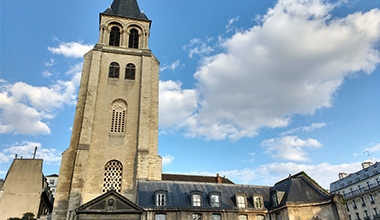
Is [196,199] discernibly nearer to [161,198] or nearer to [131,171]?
[161,198]

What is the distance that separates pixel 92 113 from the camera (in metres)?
28.9

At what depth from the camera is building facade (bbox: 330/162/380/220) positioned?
1567 inches

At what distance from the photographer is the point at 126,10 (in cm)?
3838

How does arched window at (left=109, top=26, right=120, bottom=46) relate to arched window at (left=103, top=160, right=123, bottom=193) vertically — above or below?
above

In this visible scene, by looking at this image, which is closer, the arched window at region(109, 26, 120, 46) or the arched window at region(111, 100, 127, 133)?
the arched window at region(111, 100, 127, 133)

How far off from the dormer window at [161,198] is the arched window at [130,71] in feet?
46.8

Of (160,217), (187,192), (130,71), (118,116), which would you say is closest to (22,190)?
(118,116)

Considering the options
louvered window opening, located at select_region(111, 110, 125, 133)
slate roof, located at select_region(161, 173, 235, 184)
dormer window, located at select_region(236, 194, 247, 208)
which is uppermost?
louvered window opening, located at select_region(111, 110, 125, 133)

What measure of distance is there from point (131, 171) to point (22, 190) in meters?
10.2

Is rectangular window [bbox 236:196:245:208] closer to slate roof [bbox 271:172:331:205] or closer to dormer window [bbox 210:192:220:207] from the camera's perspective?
dormer window [bbox 210:192:220:207]

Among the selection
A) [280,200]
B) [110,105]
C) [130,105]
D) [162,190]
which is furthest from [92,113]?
[280,200]

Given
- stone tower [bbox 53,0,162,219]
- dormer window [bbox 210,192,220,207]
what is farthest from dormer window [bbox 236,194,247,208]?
stone tower [bbox 53,0,162,219]

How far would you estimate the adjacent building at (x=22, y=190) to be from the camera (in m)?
25.8

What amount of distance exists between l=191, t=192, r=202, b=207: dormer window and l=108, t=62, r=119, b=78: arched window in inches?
622
